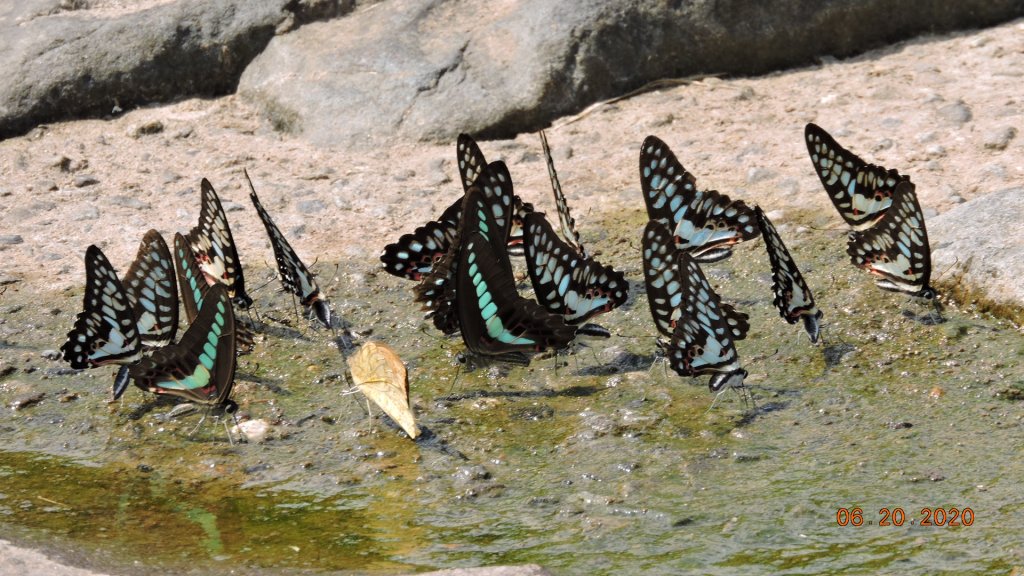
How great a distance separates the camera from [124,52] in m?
7.86

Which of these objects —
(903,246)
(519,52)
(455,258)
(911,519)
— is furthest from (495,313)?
(519,52)

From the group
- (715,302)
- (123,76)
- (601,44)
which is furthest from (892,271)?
(123,76)

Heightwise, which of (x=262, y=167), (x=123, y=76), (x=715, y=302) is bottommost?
(x=715, y=302)

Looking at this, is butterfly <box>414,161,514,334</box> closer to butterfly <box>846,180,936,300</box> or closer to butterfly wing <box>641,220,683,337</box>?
butterfly wing <box>641,220,683,337</box>

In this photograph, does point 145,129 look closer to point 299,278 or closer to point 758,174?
point 299,278

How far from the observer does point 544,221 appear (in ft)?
17.9

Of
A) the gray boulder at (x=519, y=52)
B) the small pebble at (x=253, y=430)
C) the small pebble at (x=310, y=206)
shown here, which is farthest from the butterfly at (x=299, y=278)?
the gray boulder at (x=519, y=52)

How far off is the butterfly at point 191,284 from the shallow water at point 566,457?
0.11 metres

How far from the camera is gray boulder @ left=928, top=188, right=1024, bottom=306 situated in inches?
211

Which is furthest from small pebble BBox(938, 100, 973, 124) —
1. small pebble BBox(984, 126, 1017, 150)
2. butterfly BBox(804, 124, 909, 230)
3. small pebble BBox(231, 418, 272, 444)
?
small pebble BBox(231, 418, 272, 444)

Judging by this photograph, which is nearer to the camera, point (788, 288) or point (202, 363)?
point (202, 363)

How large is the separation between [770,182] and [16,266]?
401cm

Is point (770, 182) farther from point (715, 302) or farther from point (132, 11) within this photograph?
point (132, 11)

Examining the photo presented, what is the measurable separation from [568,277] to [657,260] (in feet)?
1.55
